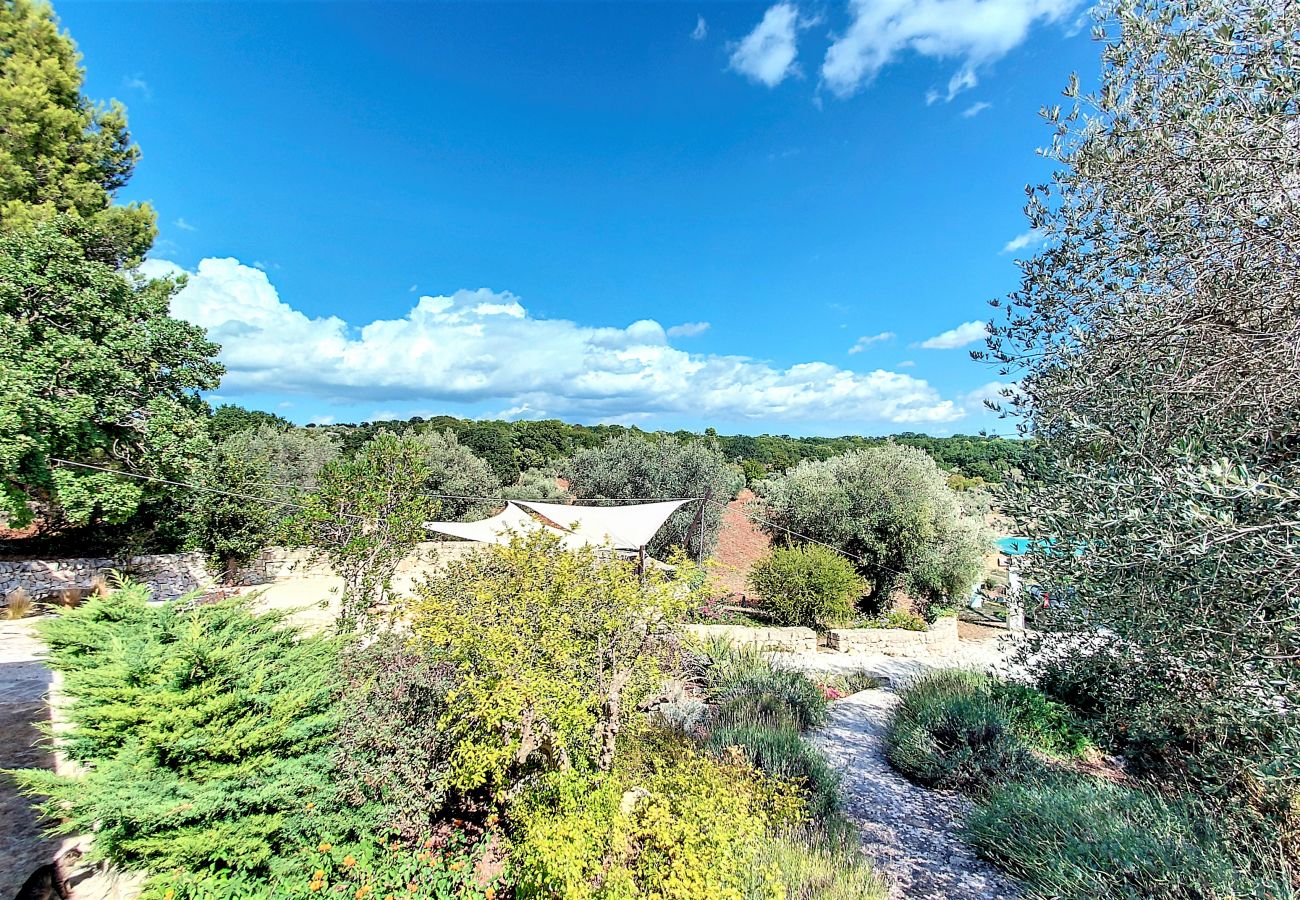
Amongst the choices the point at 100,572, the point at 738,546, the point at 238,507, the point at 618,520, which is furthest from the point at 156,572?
the point at 738,546

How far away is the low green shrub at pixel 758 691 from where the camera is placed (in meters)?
6.63

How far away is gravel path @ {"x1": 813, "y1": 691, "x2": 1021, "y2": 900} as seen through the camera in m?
3.88

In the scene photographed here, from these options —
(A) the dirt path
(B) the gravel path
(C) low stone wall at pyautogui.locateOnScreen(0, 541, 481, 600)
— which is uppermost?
(C) low stone wall at pyautogui.locateOnScreen(0, 541, 481, 600)

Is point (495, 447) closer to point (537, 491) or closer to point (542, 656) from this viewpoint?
point (537, 491)

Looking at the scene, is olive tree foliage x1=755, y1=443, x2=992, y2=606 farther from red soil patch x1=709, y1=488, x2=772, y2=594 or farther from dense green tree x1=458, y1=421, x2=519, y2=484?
dense green tree x1=458, y1=421, x2=519, y2=484

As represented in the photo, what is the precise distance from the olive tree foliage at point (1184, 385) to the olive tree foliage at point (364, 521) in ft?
23.9

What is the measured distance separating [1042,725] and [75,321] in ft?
54.5

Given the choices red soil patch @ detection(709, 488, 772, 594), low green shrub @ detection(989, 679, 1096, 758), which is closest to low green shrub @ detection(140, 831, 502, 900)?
low green shrub @ detection(989, 679, 1096, 758)

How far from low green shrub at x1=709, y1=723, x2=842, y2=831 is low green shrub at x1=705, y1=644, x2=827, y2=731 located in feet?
1.91

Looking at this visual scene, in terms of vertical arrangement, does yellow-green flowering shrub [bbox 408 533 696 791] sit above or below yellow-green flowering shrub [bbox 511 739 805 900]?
above

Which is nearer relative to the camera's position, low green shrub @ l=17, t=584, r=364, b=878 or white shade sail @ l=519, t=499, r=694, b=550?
low green shrub @ l=17, t=584, r=364, b=878

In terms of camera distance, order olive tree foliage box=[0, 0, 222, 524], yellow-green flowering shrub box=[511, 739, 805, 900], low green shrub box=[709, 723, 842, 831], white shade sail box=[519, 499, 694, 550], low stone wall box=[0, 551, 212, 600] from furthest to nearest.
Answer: low stone wall box=[0, 551, 212, 600] → white shade sail box=[519, 499, 694, 550] → olive tree foliage box=[0, 0, 222, 524] → low green shrub box=[709, 723, 842, 831] → yellow-green flowering shrub box=[511, 739, 805, 900]

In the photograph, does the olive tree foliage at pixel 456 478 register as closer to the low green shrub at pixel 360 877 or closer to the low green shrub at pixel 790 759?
the low green shrub at pixel 790 759

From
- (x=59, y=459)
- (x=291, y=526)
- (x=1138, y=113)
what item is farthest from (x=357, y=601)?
(x=1138, y=113)
